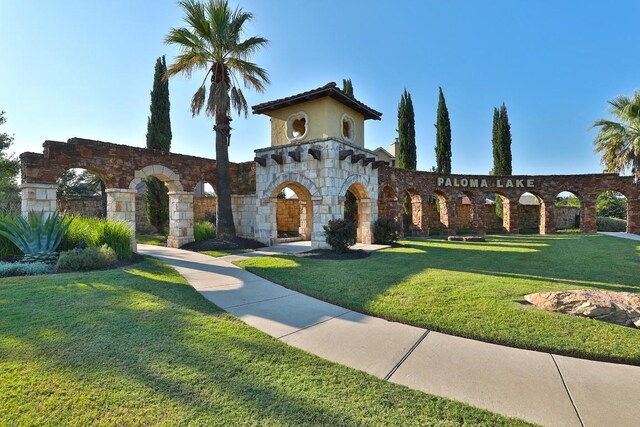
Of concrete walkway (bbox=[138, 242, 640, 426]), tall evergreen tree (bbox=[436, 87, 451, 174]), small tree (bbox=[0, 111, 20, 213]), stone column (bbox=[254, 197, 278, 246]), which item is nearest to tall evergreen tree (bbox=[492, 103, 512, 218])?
tall evergreen tree (bbox=[436, 87, 451, 174])

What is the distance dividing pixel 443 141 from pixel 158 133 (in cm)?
2159

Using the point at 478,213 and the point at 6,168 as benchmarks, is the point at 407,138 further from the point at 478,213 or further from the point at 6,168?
the point at 6,168

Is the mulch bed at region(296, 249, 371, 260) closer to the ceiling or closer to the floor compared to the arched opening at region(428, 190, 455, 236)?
closer to the floor

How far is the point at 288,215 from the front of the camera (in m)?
22.0

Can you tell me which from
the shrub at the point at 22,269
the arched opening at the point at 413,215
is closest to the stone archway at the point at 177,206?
the shrub at the point at 22,269

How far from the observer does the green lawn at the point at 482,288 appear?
3.79 m

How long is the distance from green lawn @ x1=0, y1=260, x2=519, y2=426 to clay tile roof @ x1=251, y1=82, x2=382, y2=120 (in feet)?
35.0

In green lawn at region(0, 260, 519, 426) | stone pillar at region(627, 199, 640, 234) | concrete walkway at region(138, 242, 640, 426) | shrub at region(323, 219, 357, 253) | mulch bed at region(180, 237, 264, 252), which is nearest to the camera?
green lawn at region(0, 260, 519, 426)

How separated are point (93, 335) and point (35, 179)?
30.0ft

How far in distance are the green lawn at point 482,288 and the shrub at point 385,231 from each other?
3859 millimetres

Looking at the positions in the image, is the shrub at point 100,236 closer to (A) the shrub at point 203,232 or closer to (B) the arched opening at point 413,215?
(A) the shrub at point 203,232

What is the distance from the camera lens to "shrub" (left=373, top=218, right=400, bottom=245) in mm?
14695

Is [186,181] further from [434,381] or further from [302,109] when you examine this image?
[434,381]

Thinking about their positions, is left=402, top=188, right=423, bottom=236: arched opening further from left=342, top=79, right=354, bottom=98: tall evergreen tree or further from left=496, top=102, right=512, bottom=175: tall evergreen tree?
left=496, top=102, right=512, bottom=175: tall evergreen tree
